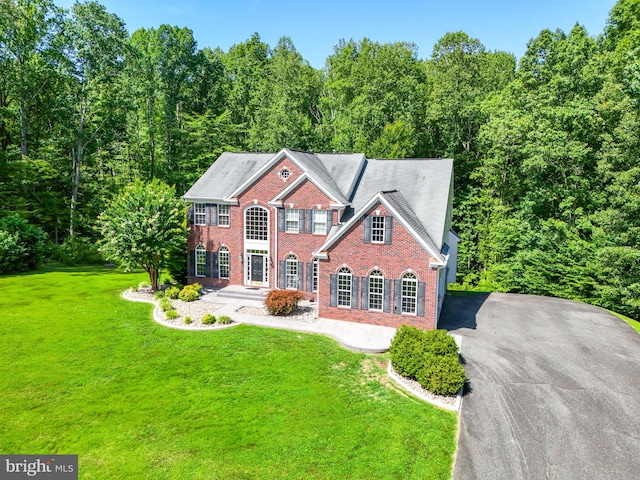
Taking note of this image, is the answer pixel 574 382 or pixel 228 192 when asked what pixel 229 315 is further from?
pixel 574 382

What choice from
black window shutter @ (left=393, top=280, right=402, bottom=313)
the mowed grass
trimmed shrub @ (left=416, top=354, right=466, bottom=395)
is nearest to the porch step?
the mowed grass

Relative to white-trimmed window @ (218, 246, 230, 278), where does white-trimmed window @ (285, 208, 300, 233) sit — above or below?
above

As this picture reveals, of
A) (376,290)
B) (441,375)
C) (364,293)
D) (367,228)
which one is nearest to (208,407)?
(441,375)

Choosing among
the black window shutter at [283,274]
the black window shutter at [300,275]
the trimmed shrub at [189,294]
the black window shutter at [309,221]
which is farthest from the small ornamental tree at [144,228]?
the black window shutter at [309,221]

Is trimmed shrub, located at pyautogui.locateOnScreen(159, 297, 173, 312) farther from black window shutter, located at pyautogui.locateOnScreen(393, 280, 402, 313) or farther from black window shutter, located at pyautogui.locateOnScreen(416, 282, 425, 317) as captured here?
black window shutter, located at pyautogui.locateOnScreen(416, 282, 425, 317)

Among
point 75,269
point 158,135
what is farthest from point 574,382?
point 158,135

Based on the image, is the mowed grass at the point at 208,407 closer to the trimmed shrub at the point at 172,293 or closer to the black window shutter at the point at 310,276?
the trimmed shrub at the point at 172,293
